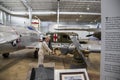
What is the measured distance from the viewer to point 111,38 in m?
1.98

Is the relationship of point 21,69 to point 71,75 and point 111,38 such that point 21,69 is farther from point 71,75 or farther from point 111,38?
point 111,38

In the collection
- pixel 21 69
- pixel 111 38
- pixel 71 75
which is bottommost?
pixel 21 69

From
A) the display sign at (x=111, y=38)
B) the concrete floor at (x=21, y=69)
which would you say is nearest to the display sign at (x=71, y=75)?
the display sign at (x=111, y=38)

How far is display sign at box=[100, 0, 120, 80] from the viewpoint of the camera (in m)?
1.94

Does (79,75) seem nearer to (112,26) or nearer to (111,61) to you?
(111,61)

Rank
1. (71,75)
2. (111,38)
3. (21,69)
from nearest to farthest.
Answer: (111,38), (71,75), (21,69)

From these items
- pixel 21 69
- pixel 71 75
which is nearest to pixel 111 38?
pixel 71 75

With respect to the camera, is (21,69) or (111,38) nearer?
(111,38)

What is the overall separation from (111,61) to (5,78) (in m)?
3.74

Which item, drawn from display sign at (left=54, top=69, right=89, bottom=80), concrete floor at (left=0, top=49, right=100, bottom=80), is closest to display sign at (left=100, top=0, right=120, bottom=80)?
display sign at (left=54, top=69, right=89, bottom=80)

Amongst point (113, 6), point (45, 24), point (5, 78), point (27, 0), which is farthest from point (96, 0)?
point (45, 24)

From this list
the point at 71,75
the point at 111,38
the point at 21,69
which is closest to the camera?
the point at 111,38

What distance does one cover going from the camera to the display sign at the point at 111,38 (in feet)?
6.38

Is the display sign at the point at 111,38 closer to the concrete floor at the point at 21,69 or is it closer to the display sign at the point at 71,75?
the display sign at the point at 71,75
